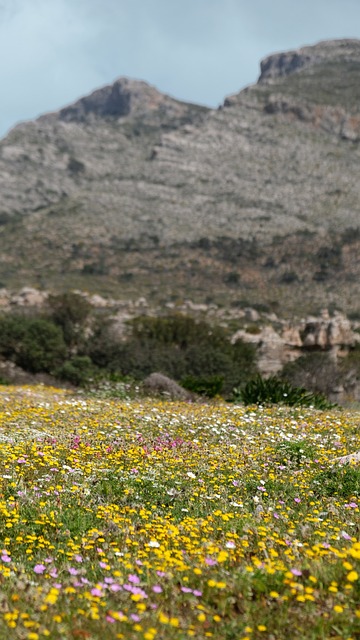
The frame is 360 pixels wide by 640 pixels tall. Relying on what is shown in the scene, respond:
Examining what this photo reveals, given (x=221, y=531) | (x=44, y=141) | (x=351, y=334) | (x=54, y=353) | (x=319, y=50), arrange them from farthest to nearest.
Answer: (x=319, y=50), (x=44, y=141), (x=351, y=334), (x=54, y=353), (x=221, y=531)

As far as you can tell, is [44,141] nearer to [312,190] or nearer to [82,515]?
[312,190]

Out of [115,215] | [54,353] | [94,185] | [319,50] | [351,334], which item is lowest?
[54,353]

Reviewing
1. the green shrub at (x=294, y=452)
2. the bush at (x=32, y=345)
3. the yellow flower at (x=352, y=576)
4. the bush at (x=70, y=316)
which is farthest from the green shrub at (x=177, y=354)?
the yellow flower at (x=352, y=576)

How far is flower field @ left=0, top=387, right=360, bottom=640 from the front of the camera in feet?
12.2

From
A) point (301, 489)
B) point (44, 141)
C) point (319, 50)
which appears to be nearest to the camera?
point (301, 489)

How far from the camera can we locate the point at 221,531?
218 inches

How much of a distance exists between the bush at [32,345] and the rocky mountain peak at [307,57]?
129597 mm

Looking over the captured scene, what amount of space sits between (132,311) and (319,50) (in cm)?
14164

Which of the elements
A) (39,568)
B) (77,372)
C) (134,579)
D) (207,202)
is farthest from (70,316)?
(207,202)

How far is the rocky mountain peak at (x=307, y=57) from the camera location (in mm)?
149750

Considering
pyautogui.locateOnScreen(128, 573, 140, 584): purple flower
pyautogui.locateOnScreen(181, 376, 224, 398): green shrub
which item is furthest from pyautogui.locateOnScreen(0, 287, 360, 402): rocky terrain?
pyautogui.locateOnScreen(128, 573, 140, 584): purple flower

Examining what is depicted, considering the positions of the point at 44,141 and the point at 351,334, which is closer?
the point at 351,334

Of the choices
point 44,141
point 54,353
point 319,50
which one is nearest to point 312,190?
point 44,141

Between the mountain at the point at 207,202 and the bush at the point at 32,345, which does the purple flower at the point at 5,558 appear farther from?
the mountain at the point at 207,202
